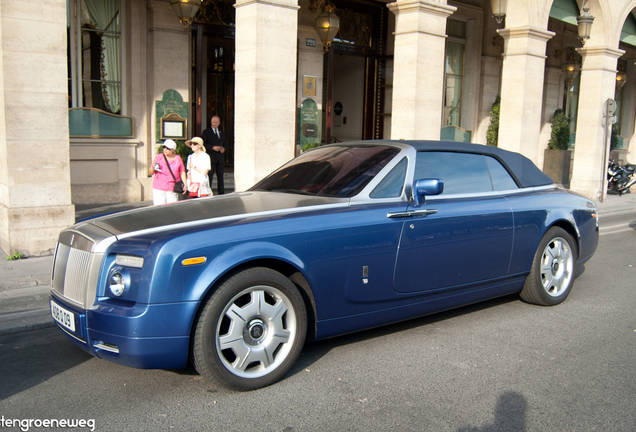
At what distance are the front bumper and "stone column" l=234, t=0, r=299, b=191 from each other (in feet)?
20.3

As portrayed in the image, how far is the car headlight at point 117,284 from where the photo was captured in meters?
3.54

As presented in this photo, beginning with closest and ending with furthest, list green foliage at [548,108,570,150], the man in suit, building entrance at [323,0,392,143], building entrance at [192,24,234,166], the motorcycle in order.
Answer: the man in suit
building entrance at [192,24,234,166]
building entrance at [323,0,392,143]
the motorcycle
green foliage at [548,108,570,150]

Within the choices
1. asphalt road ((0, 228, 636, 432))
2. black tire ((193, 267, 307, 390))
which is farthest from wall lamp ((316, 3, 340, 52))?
black tire ((193, 267, 307, 390))

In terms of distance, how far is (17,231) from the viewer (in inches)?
307

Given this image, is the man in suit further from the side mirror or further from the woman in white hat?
the side mirror

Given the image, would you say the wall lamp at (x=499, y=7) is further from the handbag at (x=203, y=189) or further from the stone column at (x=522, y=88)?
the handbag at (x=203, y=189)

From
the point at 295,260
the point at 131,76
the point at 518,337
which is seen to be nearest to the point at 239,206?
the point at 295,260

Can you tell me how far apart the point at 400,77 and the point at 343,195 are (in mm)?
7982

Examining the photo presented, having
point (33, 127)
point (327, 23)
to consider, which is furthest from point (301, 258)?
point (327, 23)

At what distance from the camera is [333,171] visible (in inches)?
193

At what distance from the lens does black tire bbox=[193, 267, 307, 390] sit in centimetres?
362

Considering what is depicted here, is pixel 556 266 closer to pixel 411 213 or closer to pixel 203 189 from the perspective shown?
pixel 411 213

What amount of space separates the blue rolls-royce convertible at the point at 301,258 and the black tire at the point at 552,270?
0.03 metres

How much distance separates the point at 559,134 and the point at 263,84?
14161 millimetres
